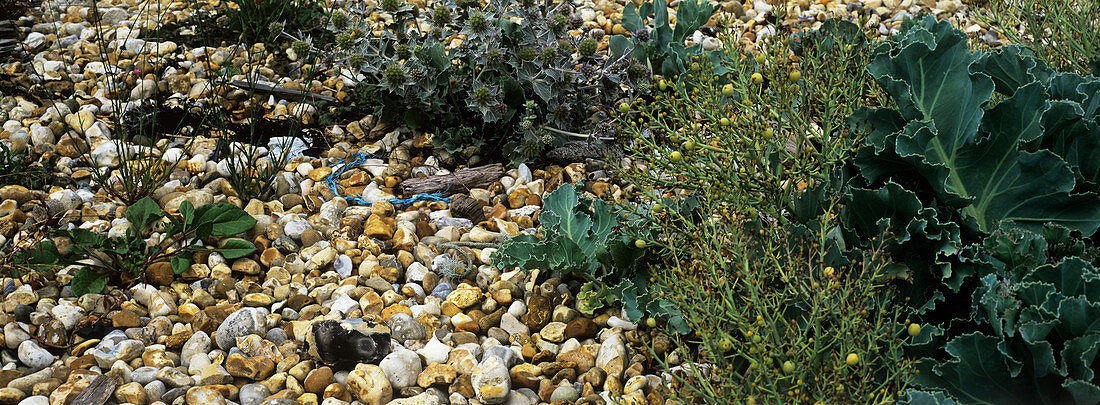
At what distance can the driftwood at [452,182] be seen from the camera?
329 centimetres

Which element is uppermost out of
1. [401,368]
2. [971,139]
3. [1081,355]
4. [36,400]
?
[971,139]

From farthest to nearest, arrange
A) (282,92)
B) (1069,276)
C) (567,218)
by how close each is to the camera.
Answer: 1. (282,92)
2. (567,218)
3. (1069,276)

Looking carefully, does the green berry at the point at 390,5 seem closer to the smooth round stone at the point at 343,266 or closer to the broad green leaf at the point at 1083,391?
the smooth round stone at the point at 343,266

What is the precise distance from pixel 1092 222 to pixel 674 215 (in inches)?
41.9

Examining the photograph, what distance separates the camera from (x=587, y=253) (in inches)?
104

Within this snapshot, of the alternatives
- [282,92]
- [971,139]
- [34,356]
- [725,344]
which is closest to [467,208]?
[282,92]

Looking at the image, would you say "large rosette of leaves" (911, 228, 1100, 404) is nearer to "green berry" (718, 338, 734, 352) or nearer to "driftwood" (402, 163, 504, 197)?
"green berry" (718, 338, 734, 352)

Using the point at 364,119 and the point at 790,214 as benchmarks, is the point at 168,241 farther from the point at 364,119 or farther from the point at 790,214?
the point at 790,214

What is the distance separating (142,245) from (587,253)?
149cm

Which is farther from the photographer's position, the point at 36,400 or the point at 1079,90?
the point at 1079,90

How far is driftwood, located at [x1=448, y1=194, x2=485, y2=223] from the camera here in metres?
3.15

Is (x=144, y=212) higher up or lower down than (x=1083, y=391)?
lower down

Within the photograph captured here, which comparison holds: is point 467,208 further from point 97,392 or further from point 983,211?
point 983,211

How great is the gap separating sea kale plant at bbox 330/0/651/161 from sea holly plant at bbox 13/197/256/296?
0.85 meters
